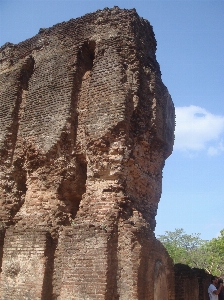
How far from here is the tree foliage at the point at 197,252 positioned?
100 ft

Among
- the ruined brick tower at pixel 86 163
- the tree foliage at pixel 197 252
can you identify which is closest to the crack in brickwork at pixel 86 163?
the ruined brick tower at pixel 86 163

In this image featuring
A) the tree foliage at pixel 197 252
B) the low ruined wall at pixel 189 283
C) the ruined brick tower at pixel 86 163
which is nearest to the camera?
the ruined brick tower at pixel 86 163

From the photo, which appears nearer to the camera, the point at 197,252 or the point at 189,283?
the point at 189,283

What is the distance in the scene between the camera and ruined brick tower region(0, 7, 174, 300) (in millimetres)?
5742

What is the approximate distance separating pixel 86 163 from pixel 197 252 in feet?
119

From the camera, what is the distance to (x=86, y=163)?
279 inches

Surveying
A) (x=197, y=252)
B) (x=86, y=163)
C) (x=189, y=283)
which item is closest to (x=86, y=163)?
(x=86, y=163)

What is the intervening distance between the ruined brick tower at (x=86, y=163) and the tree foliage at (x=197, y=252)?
1954cm

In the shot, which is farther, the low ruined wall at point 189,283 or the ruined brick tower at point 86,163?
the low ruined wall at point 189,283

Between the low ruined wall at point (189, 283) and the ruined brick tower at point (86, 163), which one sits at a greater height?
the ruined brick tower at point (86, 163)

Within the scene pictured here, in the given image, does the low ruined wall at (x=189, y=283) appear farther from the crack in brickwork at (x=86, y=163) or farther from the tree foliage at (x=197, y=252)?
the tree foliage at (x=197, y=252)

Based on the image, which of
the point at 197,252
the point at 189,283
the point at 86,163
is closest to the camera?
the point at 86,163

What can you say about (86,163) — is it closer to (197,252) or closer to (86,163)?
(86,163)

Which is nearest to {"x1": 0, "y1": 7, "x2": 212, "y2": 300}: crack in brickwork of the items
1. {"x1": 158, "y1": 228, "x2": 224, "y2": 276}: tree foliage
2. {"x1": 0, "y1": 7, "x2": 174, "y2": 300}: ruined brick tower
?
{"x1": 0, "y1": 7, "x2": 174, "y2": 300}: ruined brick tower
